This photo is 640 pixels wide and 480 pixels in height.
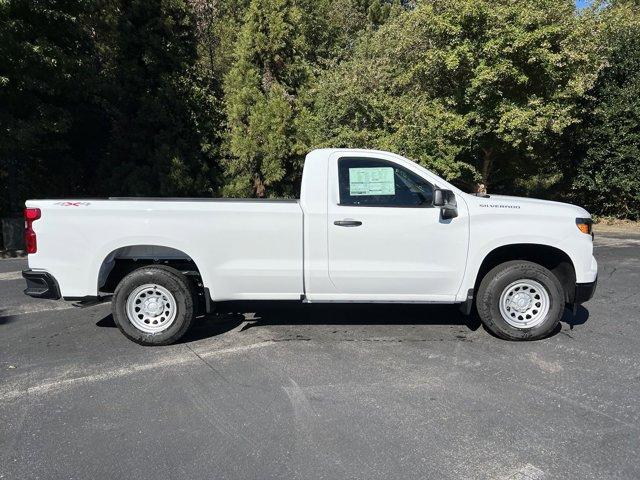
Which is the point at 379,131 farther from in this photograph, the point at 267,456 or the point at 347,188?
the point at 267,456

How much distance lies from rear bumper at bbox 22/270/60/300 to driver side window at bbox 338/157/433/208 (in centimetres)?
295

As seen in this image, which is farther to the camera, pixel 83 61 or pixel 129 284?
pixel 83 61

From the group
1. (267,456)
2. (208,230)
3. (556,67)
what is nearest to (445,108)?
(556,67)

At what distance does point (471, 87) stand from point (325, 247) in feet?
29.4

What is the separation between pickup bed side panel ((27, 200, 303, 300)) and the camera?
527cm

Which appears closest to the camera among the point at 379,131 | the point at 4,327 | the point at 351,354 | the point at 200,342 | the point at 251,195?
the point at 351,354

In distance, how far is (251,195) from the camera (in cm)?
1752

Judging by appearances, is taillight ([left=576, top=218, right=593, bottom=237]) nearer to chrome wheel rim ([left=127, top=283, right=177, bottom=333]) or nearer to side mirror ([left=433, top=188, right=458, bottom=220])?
side mirror ([left=433, top=188, right=458, bottom=220])

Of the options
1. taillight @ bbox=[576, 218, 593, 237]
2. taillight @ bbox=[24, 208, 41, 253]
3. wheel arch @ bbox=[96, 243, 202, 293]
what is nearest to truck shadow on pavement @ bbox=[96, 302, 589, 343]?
wheel arch @ bbox=[96, 243, 202, 293]

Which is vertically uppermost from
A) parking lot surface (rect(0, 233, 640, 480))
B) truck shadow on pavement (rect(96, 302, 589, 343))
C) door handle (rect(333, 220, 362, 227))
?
door handle (rect(333, 220, 362, 227))

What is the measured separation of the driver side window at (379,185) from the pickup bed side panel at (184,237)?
576mm

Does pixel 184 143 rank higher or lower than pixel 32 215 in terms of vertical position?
higher

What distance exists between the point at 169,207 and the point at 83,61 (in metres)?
9.48

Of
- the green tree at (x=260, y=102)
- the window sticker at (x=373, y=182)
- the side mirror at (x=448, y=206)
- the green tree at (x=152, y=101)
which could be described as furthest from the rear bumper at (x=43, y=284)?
the green tree at (x=260, y=102)
